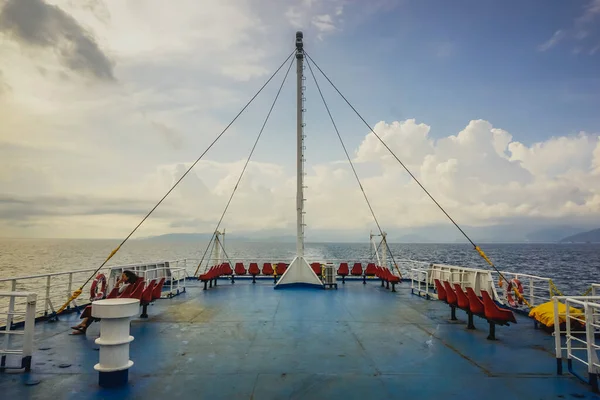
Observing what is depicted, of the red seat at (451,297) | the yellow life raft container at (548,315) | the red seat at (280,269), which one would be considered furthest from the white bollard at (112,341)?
the red seat at (280,269)

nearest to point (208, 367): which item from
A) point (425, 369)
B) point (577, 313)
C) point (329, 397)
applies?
point (329, 397)

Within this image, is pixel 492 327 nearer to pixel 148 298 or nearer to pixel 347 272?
pixel 148 298

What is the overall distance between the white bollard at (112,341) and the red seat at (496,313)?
6.54 m

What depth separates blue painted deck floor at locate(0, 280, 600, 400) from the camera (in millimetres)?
5004

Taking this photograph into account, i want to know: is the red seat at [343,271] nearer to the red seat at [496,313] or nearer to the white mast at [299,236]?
the white mast at [299,236]

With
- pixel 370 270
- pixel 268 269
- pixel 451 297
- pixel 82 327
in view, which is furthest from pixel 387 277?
pixel 82 327

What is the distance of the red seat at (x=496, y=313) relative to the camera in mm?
7449

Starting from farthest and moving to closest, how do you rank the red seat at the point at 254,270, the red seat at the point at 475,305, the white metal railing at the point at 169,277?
the red seat at the point at 254,270
the white metal railing at the point at 169,277
the red seat at the point at 475,305

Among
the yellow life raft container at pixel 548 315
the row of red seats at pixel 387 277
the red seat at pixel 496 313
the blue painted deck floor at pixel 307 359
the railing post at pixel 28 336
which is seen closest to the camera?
the blue painted deck floor at pixel 307 359

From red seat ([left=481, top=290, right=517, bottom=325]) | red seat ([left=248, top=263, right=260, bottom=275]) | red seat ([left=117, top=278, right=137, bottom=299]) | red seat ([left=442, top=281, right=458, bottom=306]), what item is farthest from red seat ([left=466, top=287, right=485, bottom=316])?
red seat ([left=248, top=263, right=260, bottom=275])

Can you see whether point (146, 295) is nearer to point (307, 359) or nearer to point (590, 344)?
point (307, 359)

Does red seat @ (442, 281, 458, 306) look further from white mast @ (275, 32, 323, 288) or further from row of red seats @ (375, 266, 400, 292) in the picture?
white mast @ (275, 32, 323, 288)

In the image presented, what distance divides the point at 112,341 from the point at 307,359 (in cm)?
303

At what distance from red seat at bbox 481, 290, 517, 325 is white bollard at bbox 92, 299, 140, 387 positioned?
6542mm
